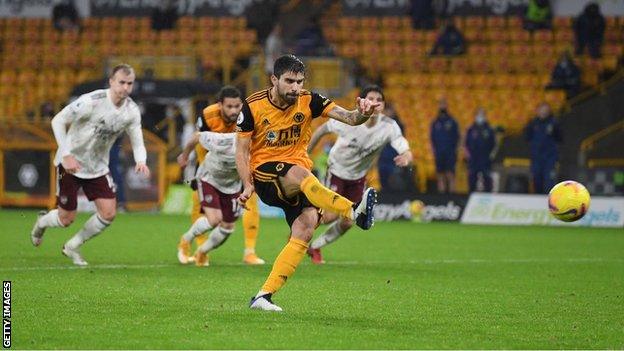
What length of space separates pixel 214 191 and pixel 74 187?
1.65 meters

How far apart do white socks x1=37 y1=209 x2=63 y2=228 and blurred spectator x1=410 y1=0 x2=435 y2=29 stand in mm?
21024

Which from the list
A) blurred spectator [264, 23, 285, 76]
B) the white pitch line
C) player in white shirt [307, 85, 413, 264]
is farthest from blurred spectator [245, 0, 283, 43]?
the white pitch line

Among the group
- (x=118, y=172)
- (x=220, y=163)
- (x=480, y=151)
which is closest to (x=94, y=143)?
(x=220, y=163)

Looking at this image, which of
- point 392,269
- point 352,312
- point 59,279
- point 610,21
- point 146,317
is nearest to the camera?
point 146,317

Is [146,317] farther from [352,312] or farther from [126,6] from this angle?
[126,6]

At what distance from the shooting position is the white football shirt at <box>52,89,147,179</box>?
13.8m

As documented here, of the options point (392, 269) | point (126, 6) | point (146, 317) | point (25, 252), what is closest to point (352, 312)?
point (146, 317)

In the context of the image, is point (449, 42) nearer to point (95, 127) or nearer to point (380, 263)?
point (380, 263)

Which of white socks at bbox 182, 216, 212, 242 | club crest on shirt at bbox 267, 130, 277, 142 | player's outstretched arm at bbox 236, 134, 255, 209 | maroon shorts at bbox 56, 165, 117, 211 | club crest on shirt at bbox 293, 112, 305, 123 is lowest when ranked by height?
white socks at bbox 182, 216, 212, 242

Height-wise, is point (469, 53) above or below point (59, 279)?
above

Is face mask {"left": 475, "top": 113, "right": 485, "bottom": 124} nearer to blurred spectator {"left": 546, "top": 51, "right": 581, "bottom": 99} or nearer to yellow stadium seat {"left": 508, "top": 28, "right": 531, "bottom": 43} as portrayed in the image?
blurred spectator {"left": 546, "top": 51, "right": 581, "bottom": 99}

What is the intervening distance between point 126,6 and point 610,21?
48.8 feet

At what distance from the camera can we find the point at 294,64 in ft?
32.0

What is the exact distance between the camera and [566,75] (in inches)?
1200
